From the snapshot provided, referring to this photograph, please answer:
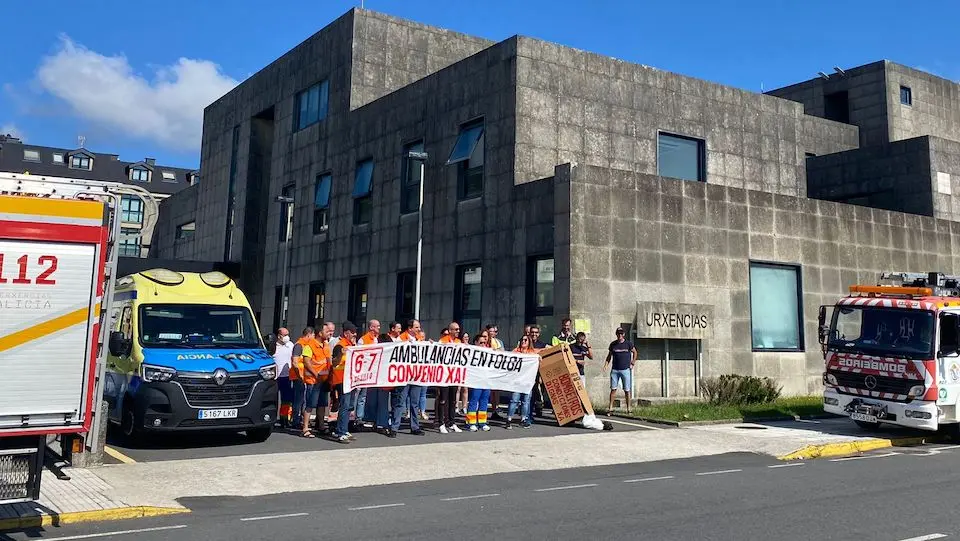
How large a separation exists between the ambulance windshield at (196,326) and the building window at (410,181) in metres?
11.4

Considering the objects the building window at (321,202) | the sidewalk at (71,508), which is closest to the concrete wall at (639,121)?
the building window at (321,202)

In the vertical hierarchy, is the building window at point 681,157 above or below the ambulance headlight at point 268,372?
above

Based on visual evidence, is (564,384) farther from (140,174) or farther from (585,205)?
(140,174)

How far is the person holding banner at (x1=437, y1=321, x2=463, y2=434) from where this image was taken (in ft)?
46.0

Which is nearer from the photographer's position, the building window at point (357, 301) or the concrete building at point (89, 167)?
the building window at point (357, 301)

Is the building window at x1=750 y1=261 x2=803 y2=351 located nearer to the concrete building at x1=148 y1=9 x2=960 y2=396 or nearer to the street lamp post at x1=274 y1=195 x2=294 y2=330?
the concrete building at x1=148 y1=9 x2=960 y2=396

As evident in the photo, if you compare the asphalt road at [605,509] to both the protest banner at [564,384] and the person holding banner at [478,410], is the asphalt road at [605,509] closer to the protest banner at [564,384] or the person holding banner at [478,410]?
the person holding banner at [478,410]

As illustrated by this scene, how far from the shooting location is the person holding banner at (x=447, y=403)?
14.0 m

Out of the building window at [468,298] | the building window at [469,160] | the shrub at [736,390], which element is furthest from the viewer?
the building window at [469,160]

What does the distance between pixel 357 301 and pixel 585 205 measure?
10931 mm

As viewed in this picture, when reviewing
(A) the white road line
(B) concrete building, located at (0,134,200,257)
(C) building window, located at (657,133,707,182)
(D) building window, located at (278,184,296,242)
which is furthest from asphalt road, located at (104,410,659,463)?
(B) concrete building, located at (0,134,200,257)

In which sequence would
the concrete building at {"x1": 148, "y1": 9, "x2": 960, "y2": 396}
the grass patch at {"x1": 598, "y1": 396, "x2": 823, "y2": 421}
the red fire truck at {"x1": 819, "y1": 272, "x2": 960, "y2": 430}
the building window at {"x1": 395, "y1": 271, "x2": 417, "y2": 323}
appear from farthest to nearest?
the building window at {"x1": 395, "y1": 271, "x2": 417, "y2": 323} → the concrete building at {"x1": 148, "y1": 9, "x2": 960, "y2": 396} → the grass patch at {"x1": 598, "y1": 396, "x2": 823, "y2": 421} → the red fire truck at {"x1": 819, "y1": 272, "x2": 960, "y2": 430}

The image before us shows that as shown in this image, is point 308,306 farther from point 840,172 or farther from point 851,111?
point 851,111

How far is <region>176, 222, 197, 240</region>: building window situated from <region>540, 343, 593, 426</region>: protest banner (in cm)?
3345
